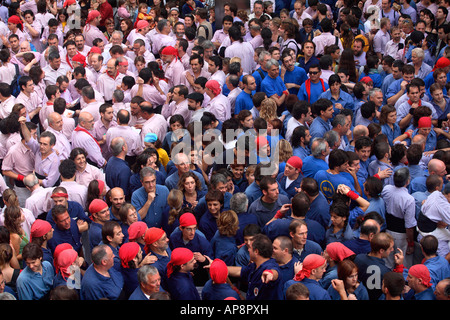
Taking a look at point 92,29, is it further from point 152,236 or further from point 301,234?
point 301,234

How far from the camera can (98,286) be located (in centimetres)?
512

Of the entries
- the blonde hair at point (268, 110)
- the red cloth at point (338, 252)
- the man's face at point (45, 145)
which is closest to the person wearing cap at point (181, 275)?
the red cloth at point (338, 252)

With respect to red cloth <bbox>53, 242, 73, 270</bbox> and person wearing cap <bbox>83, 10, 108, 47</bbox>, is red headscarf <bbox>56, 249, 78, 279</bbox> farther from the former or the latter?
person wearing cap <bbox>83, 10, 108, 47</bbox>

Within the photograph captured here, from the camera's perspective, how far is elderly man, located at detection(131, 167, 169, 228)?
21.4 ft

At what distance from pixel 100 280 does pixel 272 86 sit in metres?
5.13

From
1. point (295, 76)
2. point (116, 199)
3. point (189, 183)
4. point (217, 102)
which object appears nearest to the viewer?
point (116, 199)

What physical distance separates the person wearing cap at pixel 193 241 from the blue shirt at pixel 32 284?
1249 millimetres

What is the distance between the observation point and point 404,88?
9227 millimetres

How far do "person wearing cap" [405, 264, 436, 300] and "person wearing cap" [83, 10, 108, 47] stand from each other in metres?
Answer: 8.89

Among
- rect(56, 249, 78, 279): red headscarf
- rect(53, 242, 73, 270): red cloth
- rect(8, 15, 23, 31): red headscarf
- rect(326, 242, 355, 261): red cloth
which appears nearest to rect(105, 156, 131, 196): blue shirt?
rect(53, 242, 73, 270): red cloth

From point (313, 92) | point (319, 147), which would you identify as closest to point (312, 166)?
point (319, 147)

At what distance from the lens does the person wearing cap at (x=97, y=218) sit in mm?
6074

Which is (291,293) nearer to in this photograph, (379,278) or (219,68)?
(379,278)

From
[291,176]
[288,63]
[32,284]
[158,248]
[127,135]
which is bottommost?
[32,284]
